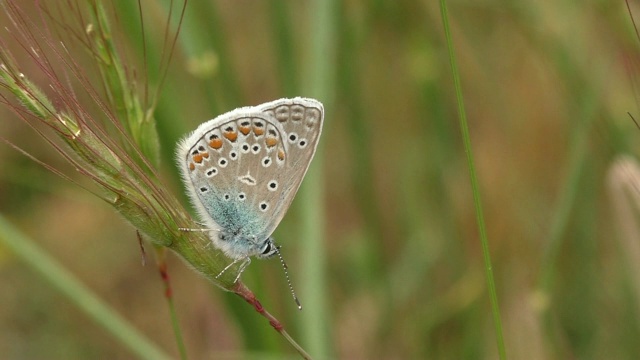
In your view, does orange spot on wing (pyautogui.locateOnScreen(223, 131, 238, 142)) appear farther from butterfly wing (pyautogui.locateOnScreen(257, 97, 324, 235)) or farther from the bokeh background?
the bokeh background

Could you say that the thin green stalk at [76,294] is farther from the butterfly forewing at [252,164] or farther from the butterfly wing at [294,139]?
the butterfly wing at [294,139]

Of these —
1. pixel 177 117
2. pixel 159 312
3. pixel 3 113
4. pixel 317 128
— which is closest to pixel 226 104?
pixel 177 117

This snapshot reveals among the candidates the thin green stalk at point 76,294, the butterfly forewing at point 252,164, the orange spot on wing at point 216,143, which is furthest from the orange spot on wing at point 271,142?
the thin green stalk at point 76,294

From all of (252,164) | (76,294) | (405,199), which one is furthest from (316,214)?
(405,199)

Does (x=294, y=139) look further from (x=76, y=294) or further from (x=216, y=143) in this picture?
(x=76, y=294)

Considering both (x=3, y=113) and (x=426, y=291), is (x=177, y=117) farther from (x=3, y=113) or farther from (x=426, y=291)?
(x=3, y=113)
